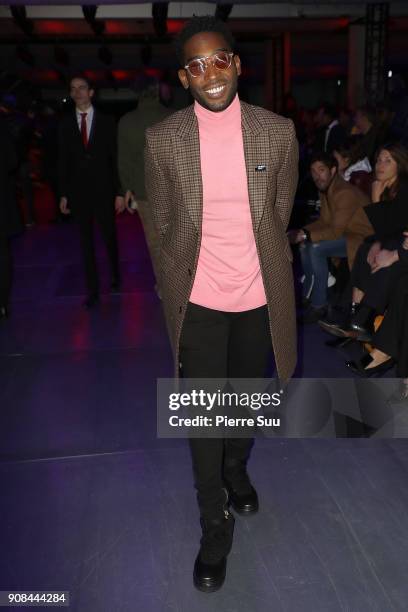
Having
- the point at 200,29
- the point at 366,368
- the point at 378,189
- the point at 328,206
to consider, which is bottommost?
the point at 366,368

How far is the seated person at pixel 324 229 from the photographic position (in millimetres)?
4477

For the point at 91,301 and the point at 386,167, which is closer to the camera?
the point at 386,167

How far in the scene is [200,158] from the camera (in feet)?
6.10

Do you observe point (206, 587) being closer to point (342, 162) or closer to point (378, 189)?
point (378, 189)

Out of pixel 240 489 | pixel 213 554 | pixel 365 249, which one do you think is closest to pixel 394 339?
pixel 365 249

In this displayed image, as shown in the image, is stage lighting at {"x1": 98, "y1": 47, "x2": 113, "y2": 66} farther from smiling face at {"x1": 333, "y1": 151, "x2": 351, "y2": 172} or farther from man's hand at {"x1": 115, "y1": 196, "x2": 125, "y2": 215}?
man's hand at {"x1": 115, "y1": 196, "x2": 125, "y2": 215}

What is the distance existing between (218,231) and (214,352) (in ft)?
1.29

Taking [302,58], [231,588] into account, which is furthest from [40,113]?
[302,58]

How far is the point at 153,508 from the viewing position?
2492mm

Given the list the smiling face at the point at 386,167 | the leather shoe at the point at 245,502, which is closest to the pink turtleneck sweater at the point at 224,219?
the leather shoe at the point at 245,502

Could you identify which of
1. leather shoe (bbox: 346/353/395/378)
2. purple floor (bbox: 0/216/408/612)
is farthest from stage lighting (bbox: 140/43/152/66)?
leather shoe (bbox: 346/353/395/378)

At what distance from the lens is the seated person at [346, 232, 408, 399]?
329 centimetres

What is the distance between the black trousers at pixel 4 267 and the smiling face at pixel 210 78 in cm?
336

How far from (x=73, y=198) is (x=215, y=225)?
3370mm
